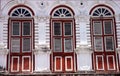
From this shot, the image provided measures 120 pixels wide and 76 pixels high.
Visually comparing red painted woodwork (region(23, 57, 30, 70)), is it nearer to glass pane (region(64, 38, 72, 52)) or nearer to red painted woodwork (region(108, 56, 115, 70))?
glass pane (region(64, 38, 72, 52))

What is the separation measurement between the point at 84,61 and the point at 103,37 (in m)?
1.80

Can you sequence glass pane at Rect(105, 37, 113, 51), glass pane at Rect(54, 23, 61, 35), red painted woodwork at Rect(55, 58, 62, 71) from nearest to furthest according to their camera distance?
red painted woodwork at Rect(55, 58, 62, 71) → glass pane at Rect(105, 37, 113, 51) → glass pane at Rect(54, 23, 61, 35)

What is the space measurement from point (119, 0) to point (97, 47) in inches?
118

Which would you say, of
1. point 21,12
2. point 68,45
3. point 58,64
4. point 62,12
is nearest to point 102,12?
point 62,12

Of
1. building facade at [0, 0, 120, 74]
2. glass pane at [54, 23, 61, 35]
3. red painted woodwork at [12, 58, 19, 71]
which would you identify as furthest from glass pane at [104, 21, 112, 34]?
red painted woodwork at [12, 58, 19, 71]

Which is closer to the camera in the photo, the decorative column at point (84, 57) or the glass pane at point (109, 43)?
the decorative column at point (84, 57)

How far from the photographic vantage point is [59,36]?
17812 mm

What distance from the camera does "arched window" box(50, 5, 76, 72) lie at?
17.4 m

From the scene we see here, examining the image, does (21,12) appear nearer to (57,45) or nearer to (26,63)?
(57,45)

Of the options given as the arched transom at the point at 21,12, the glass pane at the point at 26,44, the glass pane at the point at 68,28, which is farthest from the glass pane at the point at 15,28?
the glass pane at the point at 68,28

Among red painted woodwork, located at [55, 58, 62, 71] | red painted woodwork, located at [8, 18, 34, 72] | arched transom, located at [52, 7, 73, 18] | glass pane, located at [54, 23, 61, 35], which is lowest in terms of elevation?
red painted woodwork, located at [55, 58, 62, 71]

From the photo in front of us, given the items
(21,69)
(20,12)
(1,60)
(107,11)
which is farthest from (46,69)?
(107,11)

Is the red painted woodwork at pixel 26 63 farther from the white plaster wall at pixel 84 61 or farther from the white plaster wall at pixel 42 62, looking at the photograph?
the white plaster wall at pixel 84 61

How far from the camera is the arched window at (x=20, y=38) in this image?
17.3 m
